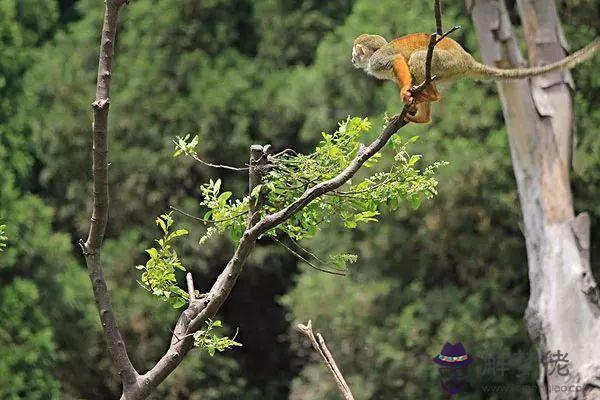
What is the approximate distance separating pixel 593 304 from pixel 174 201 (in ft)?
13.2

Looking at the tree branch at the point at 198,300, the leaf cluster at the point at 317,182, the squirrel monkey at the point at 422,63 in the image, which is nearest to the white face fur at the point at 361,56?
the squirrel monkey at the point at 422,63

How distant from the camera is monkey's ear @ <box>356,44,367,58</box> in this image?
12.5 ft

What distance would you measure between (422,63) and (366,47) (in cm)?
39

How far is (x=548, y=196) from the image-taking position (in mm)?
6211

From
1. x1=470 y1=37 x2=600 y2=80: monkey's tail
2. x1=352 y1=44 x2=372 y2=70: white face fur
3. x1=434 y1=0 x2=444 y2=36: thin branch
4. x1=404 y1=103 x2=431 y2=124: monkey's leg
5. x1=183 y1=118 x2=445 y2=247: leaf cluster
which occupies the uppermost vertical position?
x1=434 y1=0 x2=444 y2=36: thin branch

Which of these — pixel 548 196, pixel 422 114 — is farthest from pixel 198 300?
pixel 548 196

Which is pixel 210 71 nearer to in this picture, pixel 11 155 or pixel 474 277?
pixel 11 155

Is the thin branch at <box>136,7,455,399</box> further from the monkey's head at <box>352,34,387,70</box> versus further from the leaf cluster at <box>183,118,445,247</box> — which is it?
the monkey's head at <box>352,34,387,70</box>

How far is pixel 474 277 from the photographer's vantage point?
7.44 meters

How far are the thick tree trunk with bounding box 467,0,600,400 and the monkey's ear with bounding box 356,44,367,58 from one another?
2.54 metres

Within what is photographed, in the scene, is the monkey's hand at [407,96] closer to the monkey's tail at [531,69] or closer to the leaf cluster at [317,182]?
the leaf cluster at [317,182]

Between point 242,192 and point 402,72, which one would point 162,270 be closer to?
point 402,72

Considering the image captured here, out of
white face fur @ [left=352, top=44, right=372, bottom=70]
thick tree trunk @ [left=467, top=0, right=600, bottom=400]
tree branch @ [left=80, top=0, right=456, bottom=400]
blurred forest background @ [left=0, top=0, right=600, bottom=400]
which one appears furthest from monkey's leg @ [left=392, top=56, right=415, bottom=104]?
blurred forest background @ [left=0, top=0, right=600, bottom=400]

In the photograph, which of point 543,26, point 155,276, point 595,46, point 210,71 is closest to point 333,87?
point 210,71
